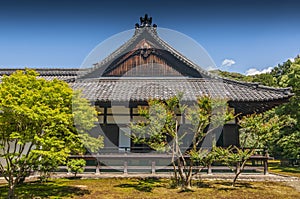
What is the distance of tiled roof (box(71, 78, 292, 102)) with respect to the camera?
615 inches

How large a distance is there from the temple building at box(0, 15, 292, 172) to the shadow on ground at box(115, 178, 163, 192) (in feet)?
9.22

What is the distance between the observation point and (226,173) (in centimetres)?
1503

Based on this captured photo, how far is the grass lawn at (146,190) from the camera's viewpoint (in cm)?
984

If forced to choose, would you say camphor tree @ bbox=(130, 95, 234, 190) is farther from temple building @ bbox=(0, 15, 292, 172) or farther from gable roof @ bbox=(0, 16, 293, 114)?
gable roof @ bbox=(0, 16, 293, 114)

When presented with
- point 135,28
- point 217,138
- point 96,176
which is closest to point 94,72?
point 135,28

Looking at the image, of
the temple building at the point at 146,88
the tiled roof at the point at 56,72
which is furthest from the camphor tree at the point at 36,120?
the tiled roof at the point at 56,72

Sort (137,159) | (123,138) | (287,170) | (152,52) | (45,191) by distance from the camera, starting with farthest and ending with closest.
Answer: (287,170) < (152,52) < (123,138) < (137,159) < (45,191)

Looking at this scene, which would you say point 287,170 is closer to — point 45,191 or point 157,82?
point 157,82

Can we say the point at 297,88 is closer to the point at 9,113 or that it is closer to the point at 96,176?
the point at 96,176

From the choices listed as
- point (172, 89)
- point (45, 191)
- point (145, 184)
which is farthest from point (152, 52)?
point (45, 191)

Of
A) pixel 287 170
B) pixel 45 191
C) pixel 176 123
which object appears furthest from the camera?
pixel 287 170

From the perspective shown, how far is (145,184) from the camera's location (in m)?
12.2

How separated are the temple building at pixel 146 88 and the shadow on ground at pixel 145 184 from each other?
9.22 feet

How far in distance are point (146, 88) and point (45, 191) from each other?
9.37 meters
